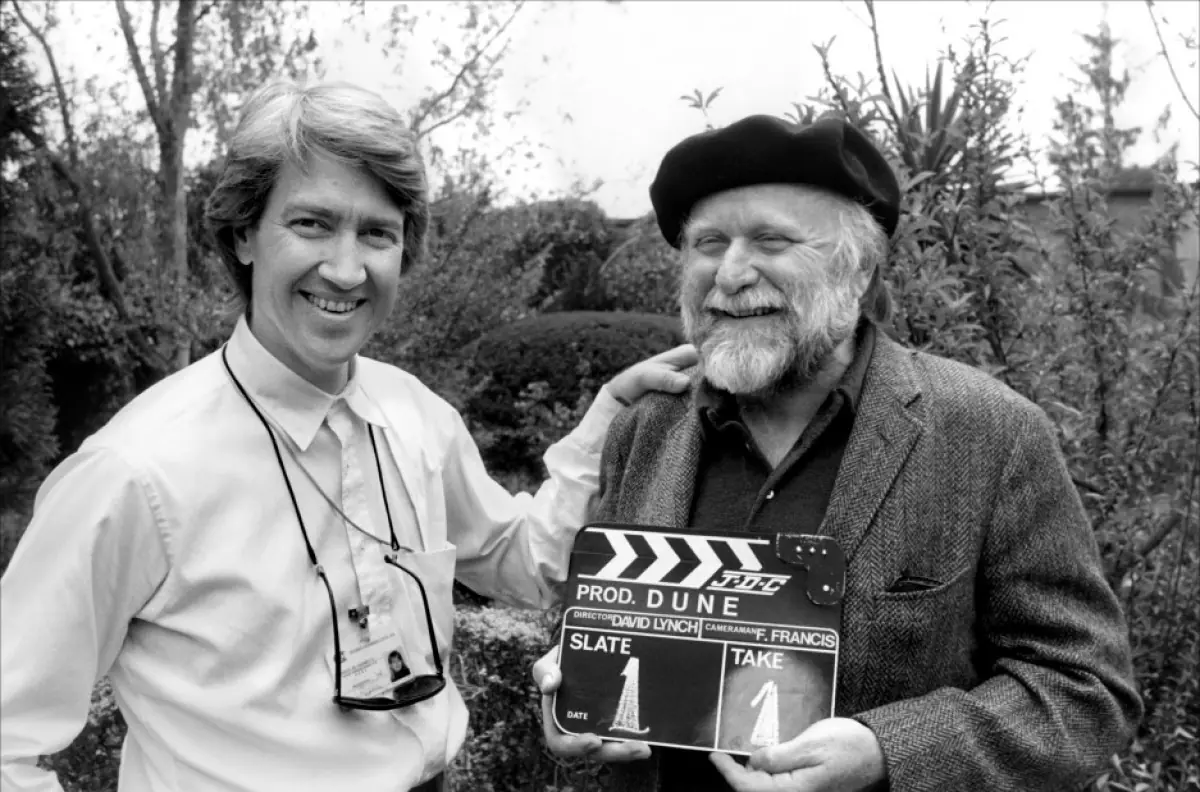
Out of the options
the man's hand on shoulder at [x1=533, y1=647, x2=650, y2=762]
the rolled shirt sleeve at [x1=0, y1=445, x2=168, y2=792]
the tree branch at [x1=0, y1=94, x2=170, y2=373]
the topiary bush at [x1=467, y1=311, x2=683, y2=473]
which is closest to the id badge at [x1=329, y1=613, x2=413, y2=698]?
the man's hand on shoulder at [x1=533, y1=647, x2=650, y2=762]

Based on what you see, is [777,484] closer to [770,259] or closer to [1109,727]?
[770,259]

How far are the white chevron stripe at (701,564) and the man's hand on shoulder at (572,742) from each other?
0.30 meters

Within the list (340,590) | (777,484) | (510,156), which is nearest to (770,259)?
(777,484)

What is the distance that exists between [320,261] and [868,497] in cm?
114

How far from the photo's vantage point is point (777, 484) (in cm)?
236

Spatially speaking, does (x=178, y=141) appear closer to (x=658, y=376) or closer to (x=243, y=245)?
(x=243, y=245)

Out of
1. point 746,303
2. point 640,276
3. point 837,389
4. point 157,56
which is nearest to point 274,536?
point 746,303

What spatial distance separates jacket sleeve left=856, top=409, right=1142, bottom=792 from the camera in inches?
84.0

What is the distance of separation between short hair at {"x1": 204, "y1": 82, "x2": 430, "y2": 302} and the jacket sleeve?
4.34 ft

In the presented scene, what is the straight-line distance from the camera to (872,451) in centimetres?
229

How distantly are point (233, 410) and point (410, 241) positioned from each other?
0.61 m

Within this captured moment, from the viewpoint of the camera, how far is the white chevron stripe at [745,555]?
85.6 inches

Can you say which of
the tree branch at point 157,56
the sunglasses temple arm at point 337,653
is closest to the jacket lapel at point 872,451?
the sunglasses temple arm at point 337,653

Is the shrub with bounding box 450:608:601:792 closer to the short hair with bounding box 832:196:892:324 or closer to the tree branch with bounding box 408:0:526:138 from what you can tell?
the short hair with bounding box 832:196:892:324
